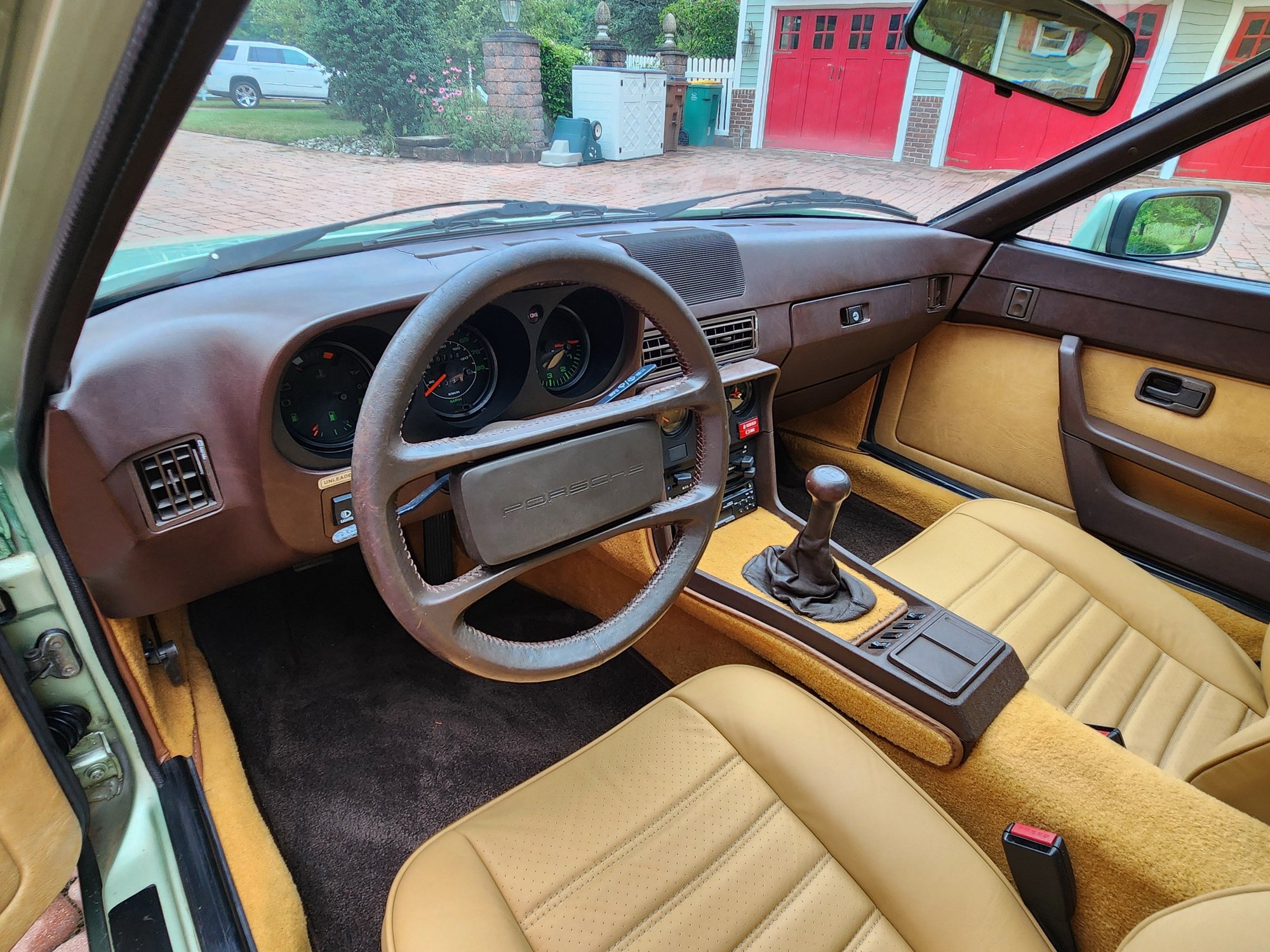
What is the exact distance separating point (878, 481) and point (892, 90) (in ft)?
3.99

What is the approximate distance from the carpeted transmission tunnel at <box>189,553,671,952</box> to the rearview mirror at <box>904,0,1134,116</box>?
1.68 m

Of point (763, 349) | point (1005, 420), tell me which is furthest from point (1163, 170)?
point (763, 349)

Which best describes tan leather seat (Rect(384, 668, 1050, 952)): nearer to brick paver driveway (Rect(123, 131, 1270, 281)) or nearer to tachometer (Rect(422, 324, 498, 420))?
tachometer (Rect(422, 324, 498, 420))

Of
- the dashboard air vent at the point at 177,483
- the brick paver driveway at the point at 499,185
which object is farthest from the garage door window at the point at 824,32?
the dashboard air vent at the point at 177,483

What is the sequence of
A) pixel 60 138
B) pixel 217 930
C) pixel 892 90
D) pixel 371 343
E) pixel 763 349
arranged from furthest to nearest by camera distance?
pixel 892 90 < pixel 763 349 < pixel 371 343 < pixel 217 930 < pixel 60 138

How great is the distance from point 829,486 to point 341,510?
2.87ft

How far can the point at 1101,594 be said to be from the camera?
1626 mm

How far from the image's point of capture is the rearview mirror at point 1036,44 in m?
1.61

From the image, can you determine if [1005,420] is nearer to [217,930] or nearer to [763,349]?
[763,349]

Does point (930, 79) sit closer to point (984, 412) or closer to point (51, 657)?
point (984, 412)

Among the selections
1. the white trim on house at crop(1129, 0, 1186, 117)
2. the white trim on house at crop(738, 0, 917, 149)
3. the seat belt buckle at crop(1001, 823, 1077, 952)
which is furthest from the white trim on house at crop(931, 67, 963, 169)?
the seat belt buckle at crop(1001, 823, 1077, 952)

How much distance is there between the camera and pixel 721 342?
1799 millimetres

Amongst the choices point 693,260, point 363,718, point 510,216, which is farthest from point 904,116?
point 363,718

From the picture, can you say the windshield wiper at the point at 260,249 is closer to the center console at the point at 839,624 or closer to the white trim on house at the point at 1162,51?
Answer: the center console at the point at 839,624
